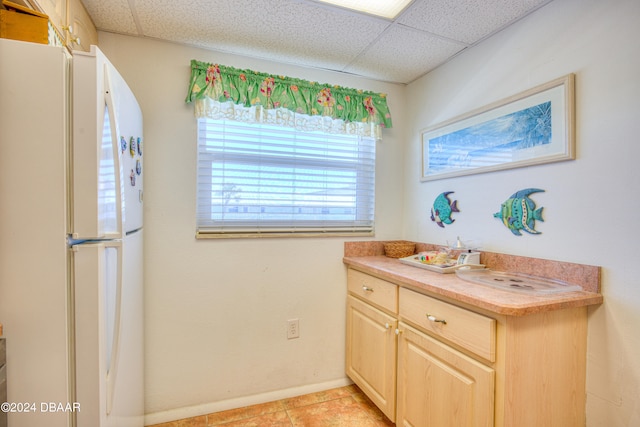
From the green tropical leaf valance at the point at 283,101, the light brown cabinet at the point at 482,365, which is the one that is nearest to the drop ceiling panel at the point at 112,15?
the green tropical leaf valance at the point at 283,101

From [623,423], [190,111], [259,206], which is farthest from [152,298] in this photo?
[623,423]

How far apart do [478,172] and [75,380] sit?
2003 mm

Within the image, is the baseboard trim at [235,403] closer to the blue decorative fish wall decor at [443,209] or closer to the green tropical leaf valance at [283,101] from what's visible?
the blue decorative fish wall decor at [443,209]

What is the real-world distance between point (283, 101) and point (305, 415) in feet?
6.45

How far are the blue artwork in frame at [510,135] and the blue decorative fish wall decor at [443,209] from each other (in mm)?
145

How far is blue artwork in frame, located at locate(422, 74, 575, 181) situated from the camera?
135 centimetres

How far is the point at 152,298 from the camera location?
5.87 ft

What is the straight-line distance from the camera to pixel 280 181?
2041mm

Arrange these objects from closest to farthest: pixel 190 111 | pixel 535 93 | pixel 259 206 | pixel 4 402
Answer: pixel 4 402 < pixel 535 93 < pixel 190 111 < pixel 259 206

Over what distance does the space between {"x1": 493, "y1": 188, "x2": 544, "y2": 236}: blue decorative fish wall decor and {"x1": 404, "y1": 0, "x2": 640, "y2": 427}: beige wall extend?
0.10ft

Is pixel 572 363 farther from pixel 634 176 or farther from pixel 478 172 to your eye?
pixel 478 172

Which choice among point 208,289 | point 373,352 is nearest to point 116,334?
point 208,289

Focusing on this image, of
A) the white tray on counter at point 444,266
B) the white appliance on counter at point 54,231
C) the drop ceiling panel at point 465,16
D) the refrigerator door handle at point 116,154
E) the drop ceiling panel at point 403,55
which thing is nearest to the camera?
the white appliance on counter at point 54,231

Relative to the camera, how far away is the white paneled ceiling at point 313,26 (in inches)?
57.7
